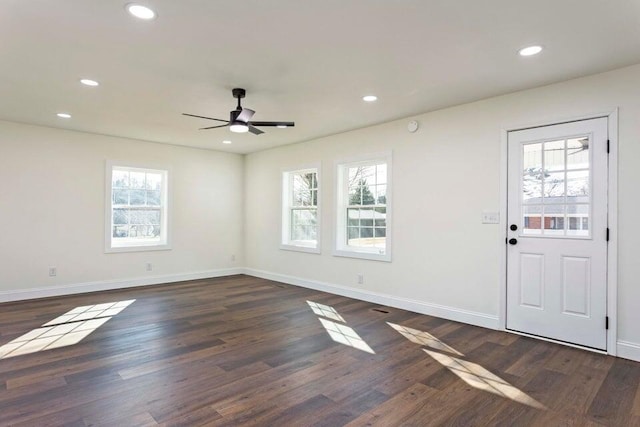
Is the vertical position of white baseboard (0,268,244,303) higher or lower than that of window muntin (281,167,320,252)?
lower

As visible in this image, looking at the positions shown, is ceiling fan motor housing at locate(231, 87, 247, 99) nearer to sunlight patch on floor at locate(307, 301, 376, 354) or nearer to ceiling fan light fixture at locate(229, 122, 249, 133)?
ceiling fan light fixture at locate(229, 122, 249, 133)

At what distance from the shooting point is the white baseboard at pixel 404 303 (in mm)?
4242

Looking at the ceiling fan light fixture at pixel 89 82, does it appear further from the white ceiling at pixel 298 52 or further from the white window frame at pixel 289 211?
the white window frame at pixel 289 211

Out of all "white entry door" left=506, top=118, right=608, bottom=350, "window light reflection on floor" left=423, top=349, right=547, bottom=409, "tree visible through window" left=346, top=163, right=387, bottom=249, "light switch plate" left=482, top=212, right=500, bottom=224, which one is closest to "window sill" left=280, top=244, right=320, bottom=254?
"tree visible through window" left=346, top=163, right=387, bottom=249

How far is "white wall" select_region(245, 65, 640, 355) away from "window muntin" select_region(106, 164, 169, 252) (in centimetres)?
316

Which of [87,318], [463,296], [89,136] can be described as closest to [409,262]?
[463,296]

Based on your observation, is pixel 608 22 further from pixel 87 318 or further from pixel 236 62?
pixel 87 318

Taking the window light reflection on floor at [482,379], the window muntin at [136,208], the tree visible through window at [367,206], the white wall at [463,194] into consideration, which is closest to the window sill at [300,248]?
the white wall at [463,194]

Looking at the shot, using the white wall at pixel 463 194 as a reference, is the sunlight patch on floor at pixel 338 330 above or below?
below

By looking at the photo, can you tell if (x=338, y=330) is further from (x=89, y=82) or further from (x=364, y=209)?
(x=89, y=82)

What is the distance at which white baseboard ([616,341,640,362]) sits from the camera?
3.23 meters

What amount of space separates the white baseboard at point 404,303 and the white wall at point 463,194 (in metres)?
0.02

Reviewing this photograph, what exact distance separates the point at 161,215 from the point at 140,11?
4945 mm

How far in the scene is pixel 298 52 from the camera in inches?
121
